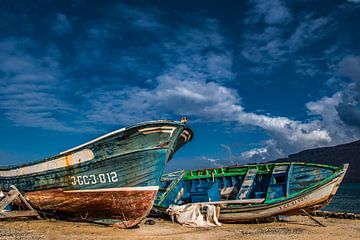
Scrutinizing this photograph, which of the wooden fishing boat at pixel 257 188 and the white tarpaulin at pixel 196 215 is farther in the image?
the white tarpaulin at pixel 196 215

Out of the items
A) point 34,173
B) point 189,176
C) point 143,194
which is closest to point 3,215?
point 34,173

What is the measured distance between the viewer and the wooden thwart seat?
523 inches

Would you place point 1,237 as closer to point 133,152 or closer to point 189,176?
point 133,152

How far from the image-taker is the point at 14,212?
13.5 m

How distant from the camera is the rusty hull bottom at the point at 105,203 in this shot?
1202 cm

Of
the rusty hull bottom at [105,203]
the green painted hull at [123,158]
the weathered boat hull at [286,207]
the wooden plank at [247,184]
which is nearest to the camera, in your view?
the green painted hull at [123,158]

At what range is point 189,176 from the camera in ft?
62.5

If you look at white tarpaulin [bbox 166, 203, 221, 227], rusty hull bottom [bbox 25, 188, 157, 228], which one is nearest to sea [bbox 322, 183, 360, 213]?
white tarpaulin [bbox 166, 203, 221, 227]

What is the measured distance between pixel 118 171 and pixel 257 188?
25.7 feet

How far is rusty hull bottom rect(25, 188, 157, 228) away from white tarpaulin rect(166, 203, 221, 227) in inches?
105

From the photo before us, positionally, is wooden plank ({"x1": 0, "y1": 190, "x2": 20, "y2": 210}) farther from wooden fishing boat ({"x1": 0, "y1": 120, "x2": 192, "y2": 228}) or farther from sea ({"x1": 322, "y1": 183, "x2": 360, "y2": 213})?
sea ({"x1": 322, "y1": 183, "x2": 360, "y2": 213})

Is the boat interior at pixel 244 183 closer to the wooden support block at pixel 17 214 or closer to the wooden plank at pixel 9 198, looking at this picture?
the wooden support block at pixel 17 214

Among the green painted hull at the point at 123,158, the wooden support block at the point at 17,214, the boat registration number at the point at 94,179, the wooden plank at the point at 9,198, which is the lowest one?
the wooden support block at the point at 17,214

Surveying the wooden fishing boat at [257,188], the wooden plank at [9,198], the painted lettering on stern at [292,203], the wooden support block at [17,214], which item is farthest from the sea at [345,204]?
the wooden plank at [9,198]
